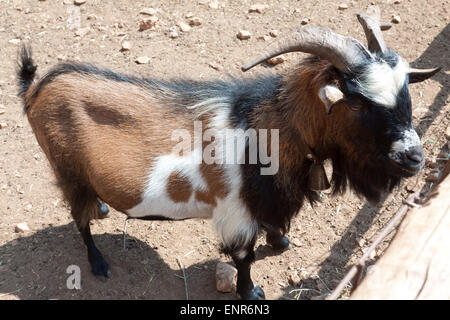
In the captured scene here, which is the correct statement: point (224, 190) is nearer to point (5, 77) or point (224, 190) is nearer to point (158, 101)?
point (158, 101)

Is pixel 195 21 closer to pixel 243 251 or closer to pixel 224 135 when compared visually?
pixel 224 135

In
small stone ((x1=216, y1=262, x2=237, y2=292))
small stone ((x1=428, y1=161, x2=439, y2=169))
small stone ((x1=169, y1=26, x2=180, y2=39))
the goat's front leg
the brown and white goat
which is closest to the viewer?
the brown and white goat

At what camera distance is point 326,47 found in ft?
8.93

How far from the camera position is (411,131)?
268 cm

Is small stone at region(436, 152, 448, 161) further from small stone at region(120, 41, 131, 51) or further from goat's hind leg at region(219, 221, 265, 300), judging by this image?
small stone at region(120, 41, 131, 51)

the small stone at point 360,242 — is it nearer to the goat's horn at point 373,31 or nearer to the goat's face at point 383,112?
the goat's face at point 383,112

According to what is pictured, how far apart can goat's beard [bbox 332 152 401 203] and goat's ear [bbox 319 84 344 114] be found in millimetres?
477

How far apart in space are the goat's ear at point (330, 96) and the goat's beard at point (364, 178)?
48 centimetres

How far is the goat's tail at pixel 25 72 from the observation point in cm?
361

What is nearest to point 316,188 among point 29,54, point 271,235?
point 271,235

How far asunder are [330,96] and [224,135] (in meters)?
0.83

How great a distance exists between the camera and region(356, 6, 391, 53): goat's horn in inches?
112

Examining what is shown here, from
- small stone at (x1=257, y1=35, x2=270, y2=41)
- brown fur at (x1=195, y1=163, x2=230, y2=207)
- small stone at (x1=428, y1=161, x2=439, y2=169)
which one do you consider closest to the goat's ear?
brown fur at (x1=195, y1=163, x2=230, y2=207)

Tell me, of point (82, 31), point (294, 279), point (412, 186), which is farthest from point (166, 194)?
point (82, 31)
